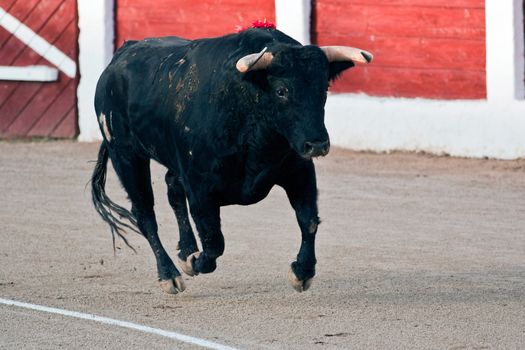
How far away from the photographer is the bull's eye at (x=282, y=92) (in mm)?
6543

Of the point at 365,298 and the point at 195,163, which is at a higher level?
the point at 195,163

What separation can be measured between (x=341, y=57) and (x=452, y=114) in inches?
237

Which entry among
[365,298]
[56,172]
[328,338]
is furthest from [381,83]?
[328,338]

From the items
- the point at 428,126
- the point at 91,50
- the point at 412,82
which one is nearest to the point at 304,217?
the point at 428,126

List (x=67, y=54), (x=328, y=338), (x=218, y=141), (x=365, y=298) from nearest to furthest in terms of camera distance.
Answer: (x=328, y=338) < (x=218, y=141) < (x=365, y=298) < (x=67, y=54)

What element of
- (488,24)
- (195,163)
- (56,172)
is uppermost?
(195,163)

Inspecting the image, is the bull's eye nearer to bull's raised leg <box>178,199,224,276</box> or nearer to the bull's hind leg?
bull's raised leg <box>178,199,224,276</box>

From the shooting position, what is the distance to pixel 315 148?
20.7 feet

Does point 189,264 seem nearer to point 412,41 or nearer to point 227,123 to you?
point 227,123

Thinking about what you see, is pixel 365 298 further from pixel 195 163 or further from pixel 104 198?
pixel 104 198

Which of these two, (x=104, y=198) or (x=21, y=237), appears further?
(x=21, y=237)

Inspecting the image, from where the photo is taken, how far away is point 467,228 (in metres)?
9.67

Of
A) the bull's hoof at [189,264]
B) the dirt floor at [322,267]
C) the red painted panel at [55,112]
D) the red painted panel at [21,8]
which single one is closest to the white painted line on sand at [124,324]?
the dirt floor at [322,267]

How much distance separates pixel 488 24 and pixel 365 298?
5626 millimetres
